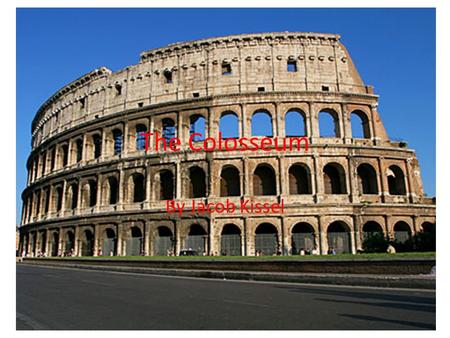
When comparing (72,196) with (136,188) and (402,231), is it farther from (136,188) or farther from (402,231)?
(402,231)

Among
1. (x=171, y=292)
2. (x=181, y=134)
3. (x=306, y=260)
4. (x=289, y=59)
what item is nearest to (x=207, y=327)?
(x=171, y=292)

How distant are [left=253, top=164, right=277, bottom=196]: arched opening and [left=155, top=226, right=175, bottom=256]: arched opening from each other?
709cm

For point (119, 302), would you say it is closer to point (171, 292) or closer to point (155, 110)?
point (171, 292)

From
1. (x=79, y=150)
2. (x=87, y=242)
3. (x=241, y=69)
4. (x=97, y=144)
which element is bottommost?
(x=87, y=242)

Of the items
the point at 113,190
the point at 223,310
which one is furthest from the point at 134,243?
the point at 223,310

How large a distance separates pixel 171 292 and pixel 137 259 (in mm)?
10611

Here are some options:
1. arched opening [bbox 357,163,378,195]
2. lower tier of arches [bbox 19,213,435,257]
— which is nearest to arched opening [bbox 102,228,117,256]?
lower tier of arches [bbox 19,213,435,257]

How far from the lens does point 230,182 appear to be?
90.0 ft

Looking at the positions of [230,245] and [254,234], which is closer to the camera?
[254,234]

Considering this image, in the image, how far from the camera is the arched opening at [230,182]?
89.1 ft

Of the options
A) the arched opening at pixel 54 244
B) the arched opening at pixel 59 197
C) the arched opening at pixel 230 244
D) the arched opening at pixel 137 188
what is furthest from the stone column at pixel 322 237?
the arched opening at pixel 59 197

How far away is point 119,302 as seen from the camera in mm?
8227

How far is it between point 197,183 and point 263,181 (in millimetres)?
5101

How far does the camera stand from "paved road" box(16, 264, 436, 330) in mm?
5879
